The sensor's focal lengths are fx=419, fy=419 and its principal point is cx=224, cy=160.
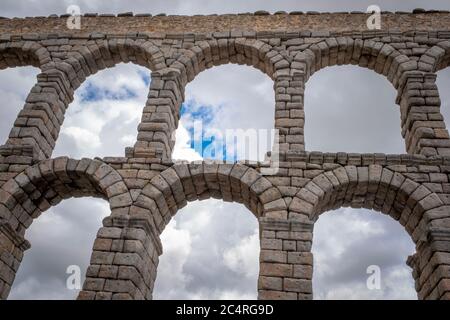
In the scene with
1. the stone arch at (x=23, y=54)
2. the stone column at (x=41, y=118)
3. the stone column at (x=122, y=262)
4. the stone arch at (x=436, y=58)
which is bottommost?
the stone column at (x=122, y=262)

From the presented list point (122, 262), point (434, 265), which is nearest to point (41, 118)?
point (122, 262)

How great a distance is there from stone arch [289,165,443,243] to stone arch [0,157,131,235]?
135 inches

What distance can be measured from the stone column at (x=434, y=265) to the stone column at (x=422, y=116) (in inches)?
71.8

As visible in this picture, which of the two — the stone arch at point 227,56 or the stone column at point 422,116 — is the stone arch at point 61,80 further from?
the stone column at point 422,116

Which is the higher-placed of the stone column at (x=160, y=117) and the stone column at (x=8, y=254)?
the stone column at (x=160, y=117)

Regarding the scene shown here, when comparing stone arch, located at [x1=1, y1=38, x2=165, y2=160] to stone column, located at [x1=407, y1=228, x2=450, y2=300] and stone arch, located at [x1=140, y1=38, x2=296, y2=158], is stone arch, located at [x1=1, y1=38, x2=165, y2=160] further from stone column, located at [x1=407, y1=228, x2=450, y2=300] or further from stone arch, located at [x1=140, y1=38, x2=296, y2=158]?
stone column, located at [x1=407, y1=228, x2=450, y2=300]

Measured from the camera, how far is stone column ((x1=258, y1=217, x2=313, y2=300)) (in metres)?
6.73

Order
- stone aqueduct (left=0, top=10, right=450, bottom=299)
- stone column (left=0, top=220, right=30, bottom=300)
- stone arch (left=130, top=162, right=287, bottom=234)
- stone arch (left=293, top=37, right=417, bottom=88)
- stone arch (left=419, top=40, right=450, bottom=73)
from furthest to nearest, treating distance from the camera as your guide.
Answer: stone arch (left=293, top=37, right=417, bottom=88) < stone arch (left=419, top=40, right=450, bottom=73) < stone column (left=0, top=220, right=30, bottom=300) < stone arch (left=130, top=162, right=287, bottom=234) < stone aqueduct (left=0, top=10, right=450, bottom=299)

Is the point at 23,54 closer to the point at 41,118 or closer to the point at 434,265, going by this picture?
the point at 41,118

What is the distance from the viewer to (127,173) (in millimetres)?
8375

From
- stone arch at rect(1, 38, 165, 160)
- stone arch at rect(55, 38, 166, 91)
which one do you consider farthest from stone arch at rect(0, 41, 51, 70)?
stone arch at rect(55, 38, 166, 91)

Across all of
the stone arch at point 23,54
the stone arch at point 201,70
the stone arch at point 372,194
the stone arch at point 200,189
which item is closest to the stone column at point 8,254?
the stone arch at point 200,189

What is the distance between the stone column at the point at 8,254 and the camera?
806cm

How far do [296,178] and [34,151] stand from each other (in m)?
5.43
